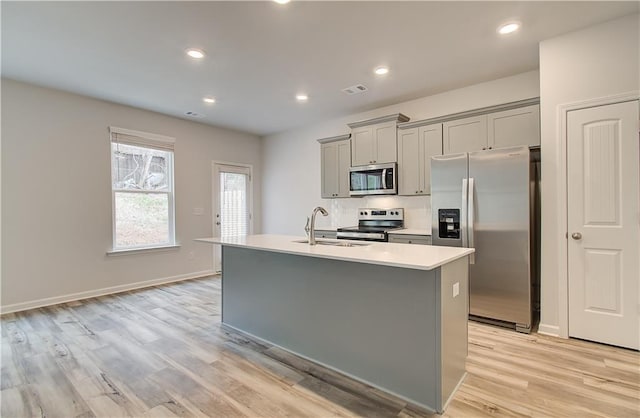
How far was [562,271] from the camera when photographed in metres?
2.97

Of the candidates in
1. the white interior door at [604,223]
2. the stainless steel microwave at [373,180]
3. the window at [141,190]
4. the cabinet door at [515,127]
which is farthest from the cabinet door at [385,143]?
the window at [141,190]

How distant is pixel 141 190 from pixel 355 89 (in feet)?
11.8

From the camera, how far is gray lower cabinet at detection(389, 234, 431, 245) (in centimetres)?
384

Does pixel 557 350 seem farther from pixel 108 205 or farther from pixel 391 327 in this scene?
pixel 108 205

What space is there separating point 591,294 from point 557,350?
24.1 inches

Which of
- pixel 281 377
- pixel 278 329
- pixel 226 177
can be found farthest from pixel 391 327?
pixel 226 177

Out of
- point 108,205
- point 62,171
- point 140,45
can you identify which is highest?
point 140,45

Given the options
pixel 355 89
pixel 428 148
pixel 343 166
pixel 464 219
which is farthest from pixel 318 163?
pixel 464 219

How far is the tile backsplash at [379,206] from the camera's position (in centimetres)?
451

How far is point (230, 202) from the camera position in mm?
6324

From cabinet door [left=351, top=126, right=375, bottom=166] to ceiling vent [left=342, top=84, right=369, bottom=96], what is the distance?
64cm

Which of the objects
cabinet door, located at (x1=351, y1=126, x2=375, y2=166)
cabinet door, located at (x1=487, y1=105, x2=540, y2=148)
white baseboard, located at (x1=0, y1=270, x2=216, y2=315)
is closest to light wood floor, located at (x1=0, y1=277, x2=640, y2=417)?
white baseboard, located at (x1=0, y1=270, x2=216, y2=315)

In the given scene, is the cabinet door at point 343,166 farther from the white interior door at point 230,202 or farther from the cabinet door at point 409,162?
the white interior door at point 230,202

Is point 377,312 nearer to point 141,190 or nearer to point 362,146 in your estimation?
point 362,146
